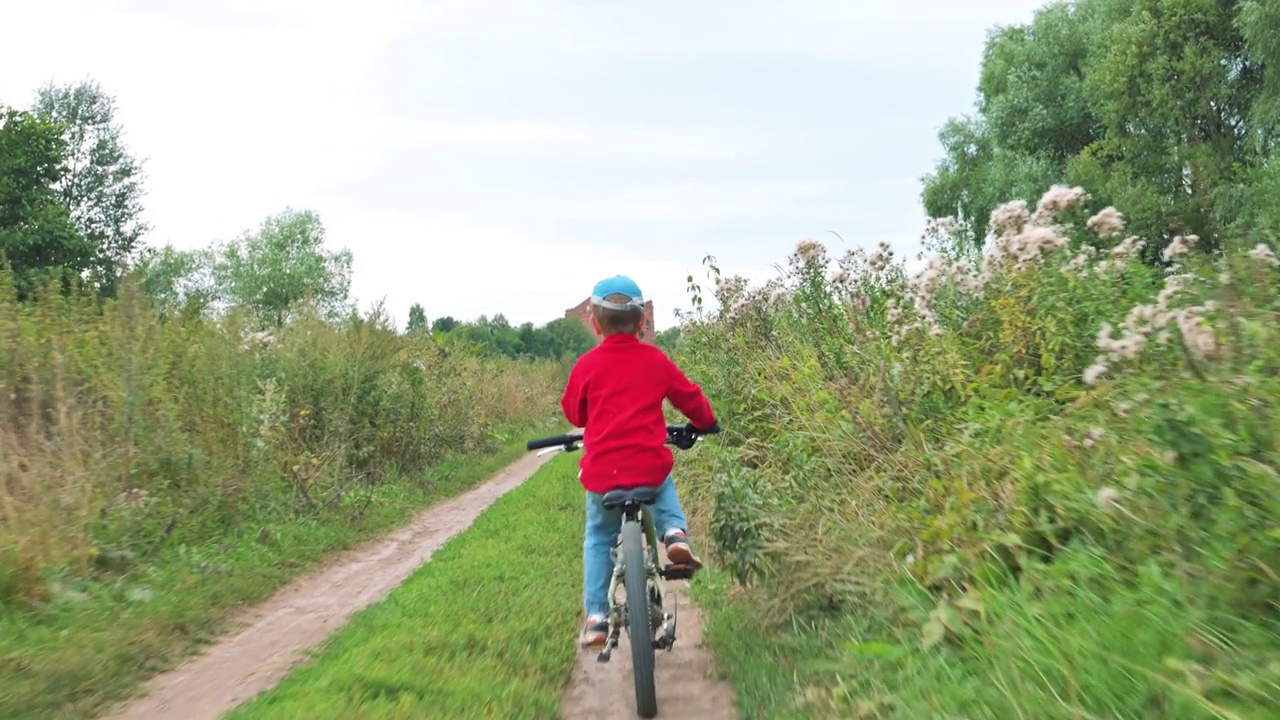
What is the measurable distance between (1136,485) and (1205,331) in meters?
0.68

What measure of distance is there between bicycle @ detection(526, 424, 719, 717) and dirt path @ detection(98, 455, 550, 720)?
85.5 inches

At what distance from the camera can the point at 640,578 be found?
444cm

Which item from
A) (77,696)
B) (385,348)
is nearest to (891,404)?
(77,696)

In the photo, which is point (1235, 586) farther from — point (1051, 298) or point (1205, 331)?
point (1051, 298)

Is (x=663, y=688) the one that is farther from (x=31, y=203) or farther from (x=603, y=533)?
(x=31, y=203)

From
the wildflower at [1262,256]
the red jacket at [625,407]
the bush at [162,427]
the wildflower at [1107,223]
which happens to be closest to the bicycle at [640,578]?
the red jacket at [625,407]

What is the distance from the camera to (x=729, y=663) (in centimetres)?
513

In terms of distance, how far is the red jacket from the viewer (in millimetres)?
4727

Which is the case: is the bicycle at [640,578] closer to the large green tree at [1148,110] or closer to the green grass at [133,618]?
the green grass at [133,618]

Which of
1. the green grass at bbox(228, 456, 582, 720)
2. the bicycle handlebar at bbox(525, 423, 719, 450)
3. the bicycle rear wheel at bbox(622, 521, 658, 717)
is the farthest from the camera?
the bicycle handlebar at bbox(525, 423, 719, 450)

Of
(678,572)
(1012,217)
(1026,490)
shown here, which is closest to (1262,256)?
(1026,490)

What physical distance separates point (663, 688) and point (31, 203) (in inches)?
1446

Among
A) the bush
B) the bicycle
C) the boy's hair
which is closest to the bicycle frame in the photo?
the bicycle

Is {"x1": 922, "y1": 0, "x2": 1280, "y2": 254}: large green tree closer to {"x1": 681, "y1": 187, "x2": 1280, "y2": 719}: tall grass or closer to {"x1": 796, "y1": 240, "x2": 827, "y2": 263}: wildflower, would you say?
{"x1": 796, "y1": 240, "x2": 827, "y2": 263}: wildflower
